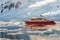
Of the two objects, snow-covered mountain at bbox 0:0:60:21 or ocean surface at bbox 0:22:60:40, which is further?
snow-covered mountain at bbox 0:0:60:21

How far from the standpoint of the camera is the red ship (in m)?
2.43

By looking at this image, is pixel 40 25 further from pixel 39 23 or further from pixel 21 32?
pixel 21 32

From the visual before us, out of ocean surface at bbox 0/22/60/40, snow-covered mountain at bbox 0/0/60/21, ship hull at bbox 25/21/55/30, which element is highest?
snow-covered mountain at bbox 0/0/60/21

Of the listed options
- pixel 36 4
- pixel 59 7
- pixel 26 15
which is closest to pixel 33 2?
pixel 36 4

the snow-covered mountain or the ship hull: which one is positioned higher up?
the snow-covered mountain

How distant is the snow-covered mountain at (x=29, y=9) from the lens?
8.09 ft

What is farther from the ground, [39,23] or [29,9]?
[29,9]

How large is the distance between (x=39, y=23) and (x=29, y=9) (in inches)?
9.5

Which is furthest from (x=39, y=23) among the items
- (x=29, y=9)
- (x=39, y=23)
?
(x=29, y=9)

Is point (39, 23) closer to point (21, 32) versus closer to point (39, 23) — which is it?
point (39, 23)

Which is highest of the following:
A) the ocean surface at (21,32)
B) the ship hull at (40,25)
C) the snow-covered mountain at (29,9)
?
the snow-covered mountain at (29,9)

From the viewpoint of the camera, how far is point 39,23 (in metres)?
2.47

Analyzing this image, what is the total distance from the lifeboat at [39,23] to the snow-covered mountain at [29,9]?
0.22ft

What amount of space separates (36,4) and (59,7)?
1.06 ft
